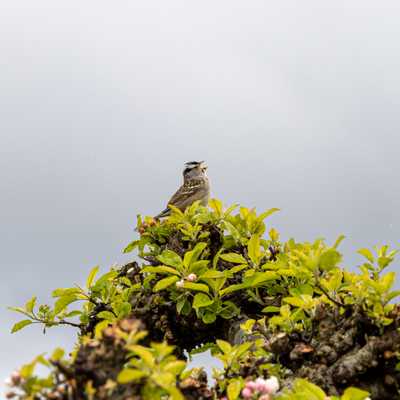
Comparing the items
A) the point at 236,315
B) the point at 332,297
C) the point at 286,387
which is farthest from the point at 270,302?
the point at 286,387

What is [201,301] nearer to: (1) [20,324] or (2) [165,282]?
(2) [165,282]

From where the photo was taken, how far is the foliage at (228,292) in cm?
546

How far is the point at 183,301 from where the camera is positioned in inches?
288

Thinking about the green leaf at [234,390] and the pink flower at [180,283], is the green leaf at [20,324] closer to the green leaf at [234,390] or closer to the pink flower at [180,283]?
the pink flower at [180,283]

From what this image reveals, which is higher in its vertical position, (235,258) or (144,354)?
(235,258)

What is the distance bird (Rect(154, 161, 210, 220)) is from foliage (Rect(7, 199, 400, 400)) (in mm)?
5706

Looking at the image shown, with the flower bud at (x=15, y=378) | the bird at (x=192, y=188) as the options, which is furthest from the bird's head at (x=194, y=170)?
the flower bud at (x=15, y=378)

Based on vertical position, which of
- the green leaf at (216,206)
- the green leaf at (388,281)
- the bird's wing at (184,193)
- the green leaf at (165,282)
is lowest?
the green leaf at (388,281)

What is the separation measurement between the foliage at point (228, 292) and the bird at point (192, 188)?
5.71m

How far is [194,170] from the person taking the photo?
52.3 feet

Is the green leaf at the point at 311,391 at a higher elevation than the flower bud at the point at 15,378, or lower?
lower

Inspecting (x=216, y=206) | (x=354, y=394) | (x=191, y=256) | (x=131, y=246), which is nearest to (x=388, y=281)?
(x=354, y=394)

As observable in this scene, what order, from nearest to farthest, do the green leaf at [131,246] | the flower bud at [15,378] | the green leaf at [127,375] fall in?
the green leaf at [127,375], the flower bud at [15,378], the green leaf at [131,246]

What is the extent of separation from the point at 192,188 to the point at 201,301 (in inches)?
317
